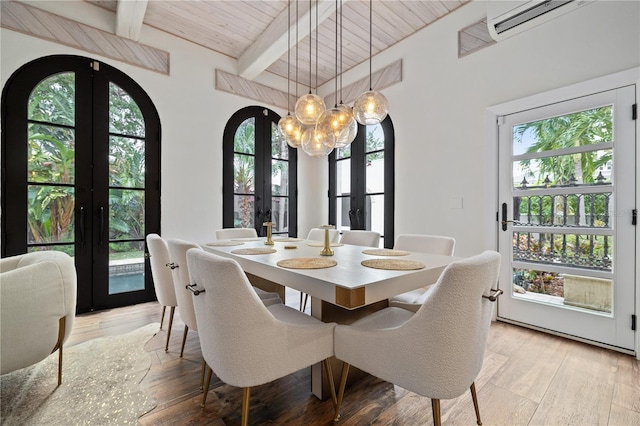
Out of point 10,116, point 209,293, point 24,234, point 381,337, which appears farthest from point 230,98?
point 381,337

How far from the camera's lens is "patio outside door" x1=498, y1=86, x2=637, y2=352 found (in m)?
2.03

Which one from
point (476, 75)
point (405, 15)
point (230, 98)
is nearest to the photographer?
point (476, 75)

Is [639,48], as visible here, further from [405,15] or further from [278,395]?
[278,395]

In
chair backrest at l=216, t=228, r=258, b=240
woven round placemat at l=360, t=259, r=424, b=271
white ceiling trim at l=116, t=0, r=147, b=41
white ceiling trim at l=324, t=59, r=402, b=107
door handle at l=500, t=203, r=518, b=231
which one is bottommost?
woven round placemat at l=360, t=259, r=424, b=271

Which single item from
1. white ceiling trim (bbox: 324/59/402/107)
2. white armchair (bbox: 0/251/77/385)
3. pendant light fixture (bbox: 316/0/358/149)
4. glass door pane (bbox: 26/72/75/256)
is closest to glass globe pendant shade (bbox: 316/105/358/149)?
pendant light fixture (bbox: 316/0/358/149)

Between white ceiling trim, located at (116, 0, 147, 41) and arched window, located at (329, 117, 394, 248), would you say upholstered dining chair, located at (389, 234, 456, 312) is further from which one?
white ceiling trim, located at (116, 0, 147, 41)

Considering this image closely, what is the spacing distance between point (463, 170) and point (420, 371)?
2.32 metres

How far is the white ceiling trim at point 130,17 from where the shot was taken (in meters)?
2.47

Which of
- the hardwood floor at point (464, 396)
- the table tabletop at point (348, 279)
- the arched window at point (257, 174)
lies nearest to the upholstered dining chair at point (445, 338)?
the table tabletop at point (348, 279)

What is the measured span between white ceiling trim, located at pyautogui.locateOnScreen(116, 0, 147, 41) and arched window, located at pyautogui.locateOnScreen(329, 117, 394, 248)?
2.68m

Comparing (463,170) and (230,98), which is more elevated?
(230,98)

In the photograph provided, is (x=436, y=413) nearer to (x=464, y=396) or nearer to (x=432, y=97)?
(x=464, y=396)

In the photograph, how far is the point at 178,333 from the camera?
2.30 metres

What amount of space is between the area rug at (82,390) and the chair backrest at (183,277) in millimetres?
440
